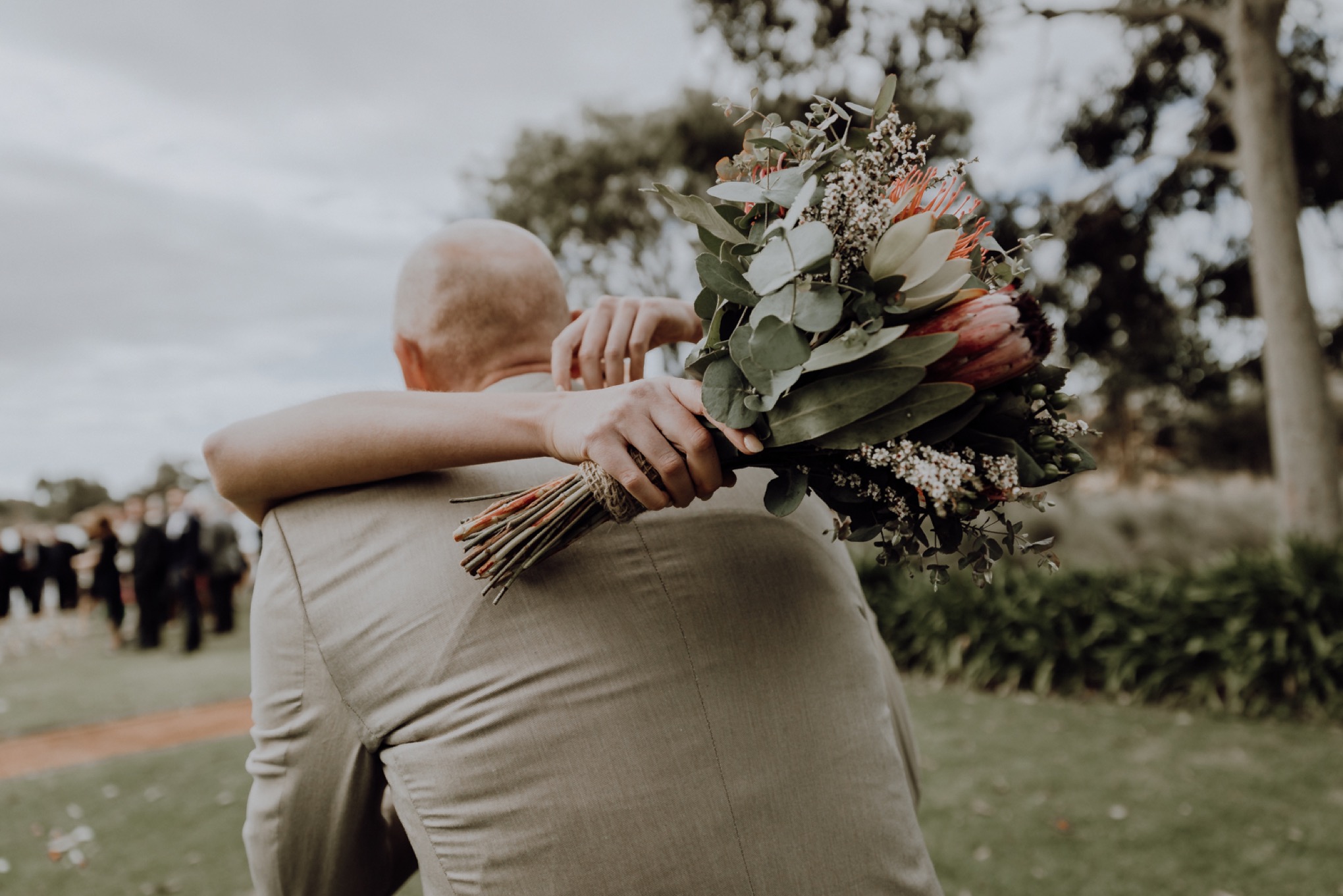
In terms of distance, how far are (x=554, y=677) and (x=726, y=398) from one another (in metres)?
0.47

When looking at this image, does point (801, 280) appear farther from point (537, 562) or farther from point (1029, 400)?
point (537, 562)

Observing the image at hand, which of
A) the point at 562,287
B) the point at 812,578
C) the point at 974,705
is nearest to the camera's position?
the point at 812,578

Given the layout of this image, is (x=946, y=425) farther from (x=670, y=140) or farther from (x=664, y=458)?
(x=670, y=140)

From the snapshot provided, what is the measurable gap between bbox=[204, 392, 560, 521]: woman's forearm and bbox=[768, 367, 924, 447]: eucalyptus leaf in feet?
1.15

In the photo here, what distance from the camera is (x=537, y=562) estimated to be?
122 cm

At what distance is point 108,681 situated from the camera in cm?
1051

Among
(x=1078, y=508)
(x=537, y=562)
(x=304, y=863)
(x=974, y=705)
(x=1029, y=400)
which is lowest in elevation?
(x=974, y=705)

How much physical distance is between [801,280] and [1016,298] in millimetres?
277

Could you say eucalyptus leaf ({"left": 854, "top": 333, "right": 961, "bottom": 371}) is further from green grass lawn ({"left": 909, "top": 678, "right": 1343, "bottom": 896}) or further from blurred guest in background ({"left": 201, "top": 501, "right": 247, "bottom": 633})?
blurred guest in background ({"left": 201, "top": 501, "right": 247, "bottom": 633})

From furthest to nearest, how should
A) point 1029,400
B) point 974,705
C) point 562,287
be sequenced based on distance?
point 974,705
point 562,287
point 1029,400

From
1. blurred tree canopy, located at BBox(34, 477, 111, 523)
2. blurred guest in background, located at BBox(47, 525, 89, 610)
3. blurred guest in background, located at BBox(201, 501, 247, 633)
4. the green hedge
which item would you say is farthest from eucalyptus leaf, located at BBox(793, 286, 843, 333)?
blurred tree canopy, located at BBox(34, 477, 111, 523)

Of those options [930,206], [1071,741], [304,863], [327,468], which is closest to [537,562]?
[327,468]

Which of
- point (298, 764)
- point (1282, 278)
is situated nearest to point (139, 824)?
point (298, 764)

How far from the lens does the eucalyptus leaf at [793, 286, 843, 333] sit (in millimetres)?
1054
